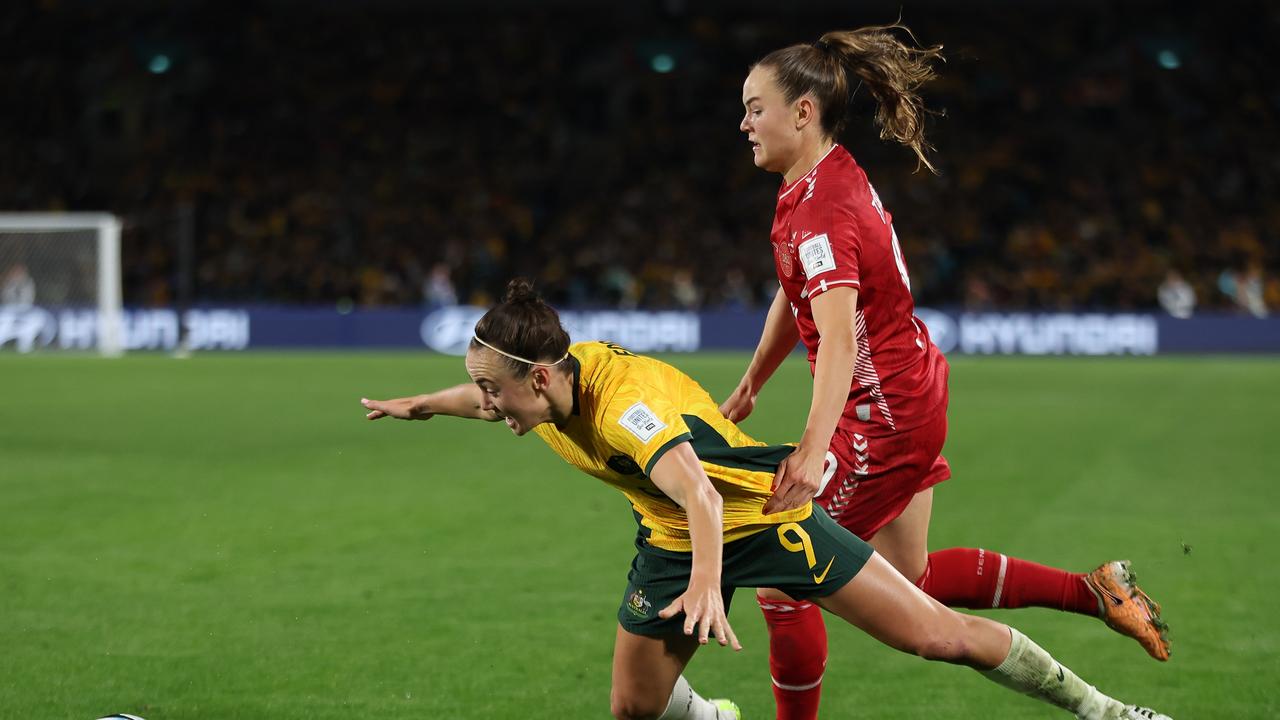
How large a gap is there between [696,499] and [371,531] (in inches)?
211

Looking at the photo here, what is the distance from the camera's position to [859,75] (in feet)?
14.3

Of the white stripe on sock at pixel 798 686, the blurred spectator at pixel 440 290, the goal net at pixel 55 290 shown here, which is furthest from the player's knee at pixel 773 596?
the blurred spectator at pixel 440 290

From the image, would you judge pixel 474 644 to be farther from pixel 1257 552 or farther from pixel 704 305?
pixel 704 305

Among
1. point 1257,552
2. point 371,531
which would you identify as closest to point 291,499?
point 371,531

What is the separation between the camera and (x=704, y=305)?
3045cm

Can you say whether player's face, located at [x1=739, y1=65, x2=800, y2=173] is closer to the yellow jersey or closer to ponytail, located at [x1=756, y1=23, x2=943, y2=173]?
ponytail, located at [x1=756, y1=23, x2=943, y2=173]

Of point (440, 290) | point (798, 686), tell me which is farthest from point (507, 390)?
point (440, 290)

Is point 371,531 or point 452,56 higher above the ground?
point 452,56

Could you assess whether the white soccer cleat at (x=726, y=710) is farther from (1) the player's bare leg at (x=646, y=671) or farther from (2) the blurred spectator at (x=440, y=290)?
(2) the blurred spectator at (x=440, y=290)

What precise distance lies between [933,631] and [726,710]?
115 cm

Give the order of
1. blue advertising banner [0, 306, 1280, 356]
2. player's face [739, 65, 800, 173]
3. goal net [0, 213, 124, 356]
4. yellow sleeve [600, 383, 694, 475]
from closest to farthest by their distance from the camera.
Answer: yellow sleeve [600, 383, 694, 475] < player's face [739, 65, 800, 173] < goal net [0, 213, 124, 356] < blue advertising banner [0, 306, 1280, 356]

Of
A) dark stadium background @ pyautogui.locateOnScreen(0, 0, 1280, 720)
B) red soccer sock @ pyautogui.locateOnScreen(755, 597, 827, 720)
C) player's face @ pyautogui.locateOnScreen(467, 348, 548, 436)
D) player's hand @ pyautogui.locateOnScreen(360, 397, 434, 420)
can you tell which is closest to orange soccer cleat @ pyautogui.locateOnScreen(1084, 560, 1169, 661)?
dark stadium background @ pyautogui.locateOnScreen(0, 0, 1280, 720)

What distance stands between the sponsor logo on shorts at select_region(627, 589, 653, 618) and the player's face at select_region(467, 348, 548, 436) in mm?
610

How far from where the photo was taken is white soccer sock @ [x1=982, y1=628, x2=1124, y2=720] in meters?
3.99
